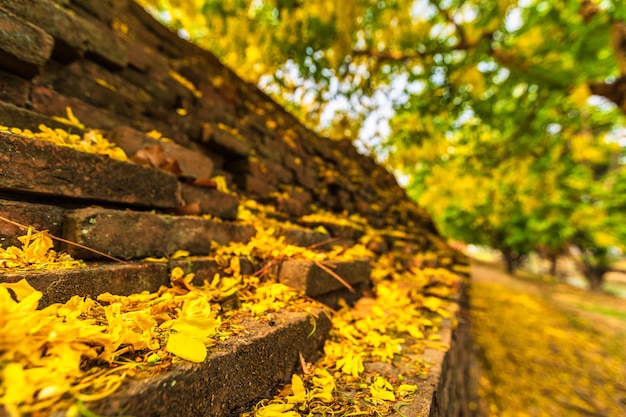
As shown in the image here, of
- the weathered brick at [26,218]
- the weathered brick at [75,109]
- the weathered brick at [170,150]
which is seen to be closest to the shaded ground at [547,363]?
the weathered brick at [170,150]

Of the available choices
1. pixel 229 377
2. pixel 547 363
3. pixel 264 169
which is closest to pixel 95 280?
pixel 229 377

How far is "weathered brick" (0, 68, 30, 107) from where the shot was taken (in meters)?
1.13

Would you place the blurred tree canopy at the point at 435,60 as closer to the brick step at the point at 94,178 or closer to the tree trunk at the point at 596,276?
the brick step at the point at 94,178

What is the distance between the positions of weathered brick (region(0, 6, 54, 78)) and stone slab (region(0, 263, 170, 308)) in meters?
0.96

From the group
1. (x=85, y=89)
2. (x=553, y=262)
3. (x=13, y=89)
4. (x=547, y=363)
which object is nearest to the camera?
(x=13, y=89)

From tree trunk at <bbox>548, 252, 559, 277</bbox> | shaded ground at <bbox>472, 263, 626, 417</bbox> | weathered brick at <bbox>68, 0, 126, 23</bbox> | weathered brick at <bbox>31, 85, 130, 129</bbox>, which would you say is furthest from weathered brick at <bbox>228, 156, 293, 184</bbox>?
tree trunk at <bbox>548, 252, 559, 277</bbox>

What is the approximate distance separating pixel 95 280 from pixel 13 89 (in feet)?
3.29

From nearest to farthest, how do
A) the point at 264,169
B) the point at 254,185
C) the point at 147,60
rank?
1. the point at 147,60
2. the point at 254,185
3. the point at 264,169

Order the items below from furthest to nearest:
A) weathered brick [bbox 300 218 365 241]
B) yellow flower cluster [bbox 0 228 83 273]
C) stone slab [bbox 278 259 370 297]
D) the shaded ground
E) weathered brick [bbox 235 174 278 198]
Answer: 1. the shaded ground
2. weathered brick [bbox 300 218 365 241]
3. weathered brick [bbox 235 174 278 198]
4. stone slab [bbox 278 259 370 297]
5. yellow flower cluster [bbox 0 228 83 273]

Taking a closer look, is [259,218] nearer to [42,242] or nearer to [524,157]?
[42,242]

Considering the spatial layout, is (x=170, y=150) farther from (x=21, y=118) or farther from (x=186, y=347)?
(x=186, y=347)

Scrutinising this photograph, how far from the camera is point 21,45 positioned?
109 cm

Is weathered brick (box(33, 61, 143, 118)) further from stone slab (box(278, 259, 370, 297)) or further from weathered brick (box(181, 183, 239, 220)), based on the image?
stone slab (box(278, 259, 370, 297))

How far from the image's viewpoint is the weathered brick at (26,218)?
2.86 ft
